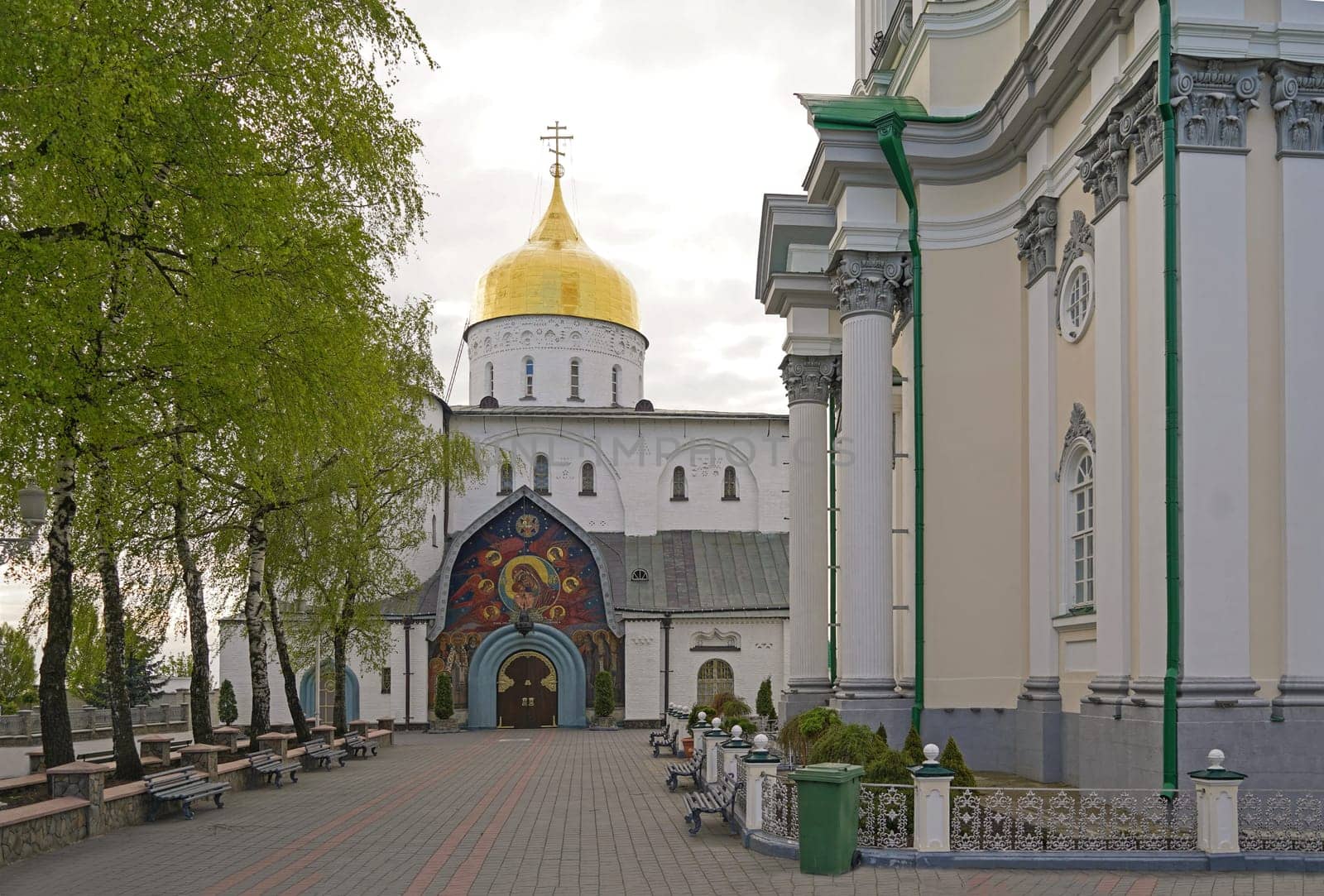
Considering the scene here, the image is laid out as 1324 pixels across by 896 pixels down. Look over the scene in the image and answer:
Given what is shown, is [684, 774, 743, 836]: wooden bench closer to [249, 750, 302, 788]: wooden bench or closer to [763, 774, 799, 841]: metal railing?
[763, 774, 799, 841]: metal railing

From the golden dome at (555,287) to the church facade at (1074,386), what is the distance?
2632 cm

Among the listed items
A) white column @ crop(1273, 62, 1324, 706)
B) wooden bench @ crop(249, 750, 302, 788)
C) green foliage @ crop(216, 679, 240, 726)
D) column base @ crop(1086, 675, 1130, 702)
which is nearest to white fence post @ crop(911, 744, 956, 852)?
column base @ crop(1086, 675, 1130, 702)

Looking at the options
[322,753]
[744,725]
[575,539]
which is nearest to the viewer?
[744,725]

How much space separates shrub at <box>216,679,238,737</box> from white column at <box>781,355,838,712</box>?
23758mm

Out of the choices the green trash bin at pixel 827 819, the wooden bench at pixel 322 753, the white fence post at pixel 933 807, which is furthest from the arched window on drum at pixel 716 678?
the white fence post at pixel 933 807

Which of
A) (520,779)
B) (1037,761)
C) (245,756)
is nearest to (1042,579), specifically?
(1037,761)

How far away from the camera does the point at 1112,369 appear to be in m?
14.8

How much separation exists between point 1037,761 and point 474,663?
28.3m

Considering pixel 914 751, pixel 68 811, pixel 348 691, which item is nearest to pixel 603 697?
pixel 348 691

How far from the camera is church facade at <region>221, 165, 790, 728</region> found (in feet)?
142

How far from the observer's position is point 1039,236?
17734 mm

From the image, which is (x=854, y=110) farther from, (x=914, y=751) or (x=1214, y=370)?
(x=914, y=751)

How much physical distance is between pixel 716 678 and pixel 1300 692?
32107 millimetres

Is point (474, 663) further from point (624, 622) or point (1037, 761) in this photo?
point (1037, 761)
